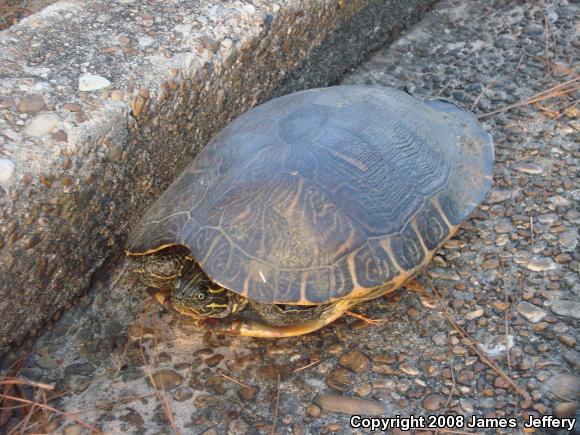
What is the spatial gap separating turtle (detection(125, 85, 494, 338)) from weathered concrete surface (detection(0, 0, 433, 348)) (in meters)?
0.20

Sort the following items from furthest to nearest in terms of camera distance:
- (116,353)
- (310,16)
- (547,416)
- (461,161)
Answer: (310,16), (461,161), (116,353), (547,416)

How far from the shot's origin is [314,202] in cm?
223

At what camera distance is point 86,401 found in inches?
88.4

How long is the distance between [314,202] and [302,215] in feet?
0.20

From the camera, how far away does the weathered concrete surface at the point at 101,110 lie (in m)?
2.20

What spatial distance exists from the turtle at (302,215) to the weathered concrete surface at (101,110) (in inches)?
7.7

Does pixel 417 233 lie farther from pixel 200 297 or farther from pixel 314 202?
pixel 200 297

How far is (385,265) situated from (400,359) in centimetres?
34

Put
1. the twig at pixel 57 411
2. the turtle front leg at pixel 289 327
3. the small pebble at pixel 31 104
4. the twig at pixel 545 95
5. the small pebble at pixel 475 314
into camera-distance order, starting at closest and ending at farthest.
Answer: the twig at pixel 57 411, the small pebble at pixel 31 104, the turtle front leg at pixel 289 327, the small pebble at pixel 475 314, the twig at pixel 545 95

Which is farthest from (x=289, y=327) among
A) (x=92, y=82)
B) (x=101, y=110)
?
(x=92, y=82)

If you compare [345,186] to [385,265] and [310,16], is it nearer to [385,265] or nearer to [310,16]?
[385,265]

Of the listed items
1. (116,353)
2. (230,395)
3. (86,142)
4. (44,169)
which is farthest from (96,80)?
(230,395)

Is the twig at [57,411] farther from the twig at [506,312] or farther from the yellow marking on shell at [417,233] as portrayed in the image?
the twig at [506,312]

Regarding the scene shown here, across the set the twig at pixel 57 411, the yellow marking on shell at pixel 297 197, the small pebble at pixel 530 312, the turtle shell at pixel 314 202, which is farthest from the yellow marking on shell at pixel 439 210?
the twig at pixel 57 411
